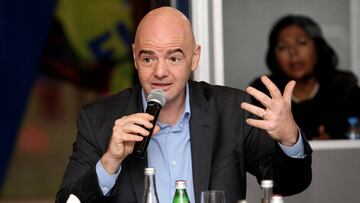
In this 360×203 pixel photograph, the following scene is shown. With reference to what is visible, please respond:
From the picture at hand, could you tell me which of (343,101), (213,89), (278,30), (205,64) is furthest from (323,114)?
(213,89)

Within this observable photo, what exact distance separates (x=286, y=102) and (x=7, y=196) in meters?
4.99

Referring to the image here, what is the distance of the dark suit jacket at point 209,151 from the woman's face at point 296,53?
151 cm

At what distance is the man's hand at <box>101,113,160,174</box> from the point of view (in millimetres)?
2242

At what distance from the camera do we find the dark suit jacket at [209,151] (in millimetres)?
2551

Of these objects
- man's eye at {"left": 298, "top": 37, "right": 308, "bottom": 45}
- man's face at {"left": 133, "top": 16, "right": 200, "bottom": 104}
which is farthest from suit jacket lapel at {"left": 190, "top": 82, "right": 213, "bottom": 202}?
man's eye at {"left": 298, "top": 37, "right": 308, "bottom": 45}

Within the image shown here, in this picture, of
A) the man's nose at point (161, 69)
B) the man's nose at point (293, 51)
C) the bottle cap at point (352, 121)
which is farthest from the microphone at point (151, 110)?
the bottle cap at point (352, 121)

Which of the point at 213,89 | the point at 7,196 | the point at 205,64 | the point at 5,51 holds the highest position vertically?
the point at 5,51

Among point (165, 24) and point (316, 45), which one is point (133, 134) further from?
point (316, 45)

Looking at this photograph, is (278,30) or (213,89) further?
(278,30)

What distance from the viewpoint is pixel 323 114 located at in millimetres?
4297

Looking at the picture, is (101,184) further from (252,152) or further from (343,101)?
(343,101)

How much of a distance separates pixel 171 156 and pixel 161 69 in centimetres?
30

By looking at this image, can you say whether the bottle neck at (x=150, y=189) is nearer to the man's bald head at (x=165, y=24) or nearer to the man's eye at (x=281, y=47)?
the man's bald head at (x=165, y=24)

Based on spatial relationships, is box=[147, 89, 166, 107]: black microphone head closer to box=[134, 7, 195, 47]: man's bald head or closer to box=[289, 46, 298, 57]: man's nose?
box=[134, 7, 195, 47]: man's bald head
